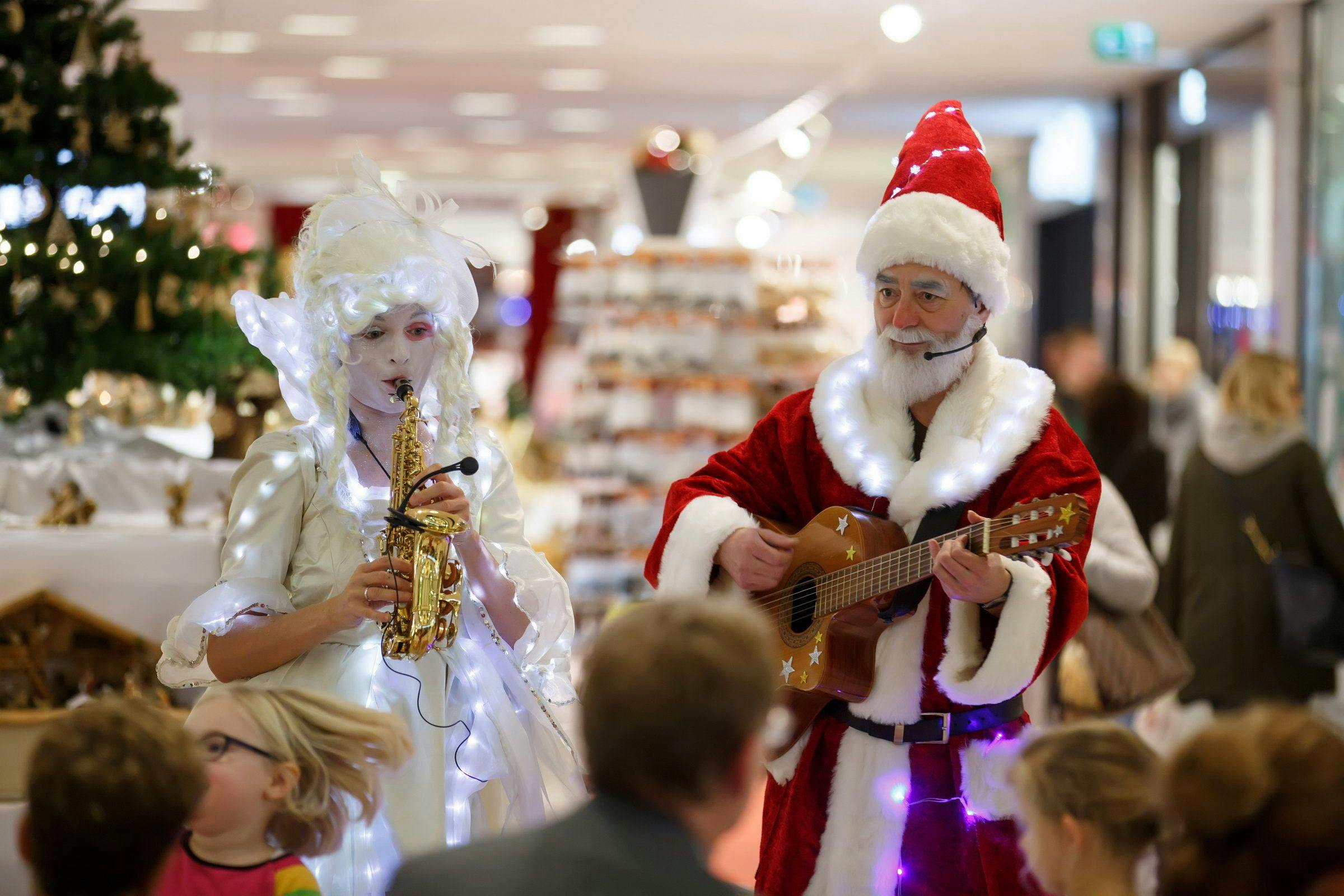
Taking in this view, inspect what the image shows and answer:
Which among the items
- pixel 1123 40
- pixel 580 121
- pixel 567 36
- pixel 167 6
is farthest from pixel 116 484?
pixel 580 121

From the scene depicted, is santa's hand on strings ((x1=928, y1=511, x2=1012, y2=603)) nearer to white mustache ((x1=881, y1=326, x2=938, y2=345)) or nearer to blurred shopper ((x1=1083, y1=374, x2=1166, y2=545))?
white mustache ((x1=881, y1=326, x2=938, y2=345))

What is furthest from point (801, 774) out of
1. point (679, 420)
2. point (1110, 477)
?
point (679, 420)

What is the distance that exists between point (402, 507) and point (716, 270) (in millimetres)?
5209

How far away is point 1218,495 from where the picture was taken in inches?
201

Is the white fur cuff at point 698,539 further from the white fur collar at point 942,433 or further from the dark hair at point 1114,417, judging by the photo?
the dark hair at point 1114,417

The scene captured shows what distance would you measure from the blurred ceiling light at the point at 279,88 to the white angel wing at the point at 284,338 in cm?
865

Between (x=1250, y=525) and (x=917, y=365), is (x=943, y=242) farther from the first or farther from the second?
(x=1250, y=525)

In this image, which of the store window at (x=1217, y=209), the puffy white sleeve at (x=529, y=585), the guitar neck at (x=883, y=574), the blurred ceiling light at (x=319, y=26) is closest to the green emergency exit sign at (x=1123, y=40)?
the store window at (x=1217, y=209)

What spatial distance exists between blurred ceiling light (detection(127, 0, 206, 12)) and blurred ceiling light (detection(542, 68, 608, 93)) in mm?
2668

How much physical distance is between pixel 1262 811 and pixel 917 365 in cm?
117

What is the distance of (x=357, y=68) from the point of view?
10156mm

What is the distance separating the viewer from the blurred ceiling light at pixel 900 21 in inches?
313

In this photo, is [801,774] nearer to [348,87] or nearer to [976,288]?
[976,288]

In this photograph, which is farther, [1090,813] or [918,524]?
[918,524]
